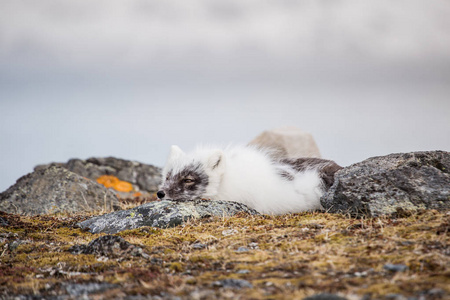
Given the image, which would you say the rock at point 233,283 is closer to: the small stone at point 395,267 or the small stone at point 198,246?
the small stone at point 395,267

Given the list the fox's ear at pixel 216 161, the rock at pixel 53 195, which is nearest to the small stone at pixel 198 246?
the fox's ear at pixel 216 161

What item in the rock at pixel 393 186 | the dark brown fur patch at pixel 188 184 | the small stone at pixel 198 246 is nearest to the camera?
the small stone at pixel 198 246

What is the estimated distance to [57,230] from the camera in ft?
30.6

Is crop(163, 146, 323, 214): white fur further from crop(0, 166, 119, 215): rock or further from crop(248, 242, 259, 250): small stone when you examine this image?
crop(0, 166, 119, 215): rock

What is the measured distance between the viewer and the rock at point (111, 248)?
649 centimetres

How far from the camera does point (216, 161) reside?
10.2 meters

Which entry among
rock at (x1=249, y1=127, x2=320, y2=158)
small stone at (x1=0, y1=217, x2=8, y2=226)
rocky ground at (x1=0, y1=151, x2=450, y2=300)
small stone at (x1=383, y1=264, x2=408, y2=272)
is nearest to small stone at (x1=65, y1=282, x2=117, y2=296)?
rocky ground at (x1=0, y1=151, x2=450, y2=300)

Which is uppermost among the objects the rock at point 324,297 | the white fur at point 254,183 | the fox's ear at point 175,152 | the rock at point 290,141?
the rock at point 290,141

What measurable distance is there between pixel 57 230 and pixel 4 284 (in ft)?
12.8

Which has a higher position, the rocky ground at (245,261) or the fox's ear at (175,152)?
the fox's ear at (175,152)

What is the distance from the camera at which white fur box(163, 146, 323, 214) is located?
10.2 meters

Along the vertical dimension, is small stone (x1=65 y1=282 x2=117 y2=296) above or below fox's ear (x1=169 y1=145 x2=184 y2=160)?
below

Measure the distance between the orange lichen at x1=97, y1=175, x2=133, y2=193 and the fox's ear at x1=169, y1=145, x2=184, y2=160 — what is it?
37.7 ft

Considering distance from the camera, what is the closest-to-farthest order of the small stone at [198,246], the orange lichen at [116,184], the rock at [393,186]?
1. the small stone at [198,246]
2. the rock at [393,186]
3. the orange lichen at [116,184]
